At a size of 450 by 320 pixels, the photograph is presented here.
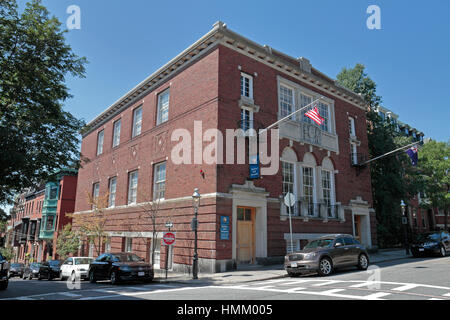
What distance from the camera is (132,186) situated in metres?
25.8

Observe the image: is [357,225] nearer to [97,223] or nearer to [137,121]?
[137,121]

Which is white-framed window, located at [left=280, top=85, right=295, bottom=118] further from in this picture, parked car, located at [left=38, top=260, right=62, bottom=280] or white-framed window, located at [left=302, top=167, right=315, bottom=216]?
parked car, located at [left=38, top=260, right=62, bottom=280]

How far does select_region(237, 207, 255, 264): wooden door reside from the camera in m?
17.9

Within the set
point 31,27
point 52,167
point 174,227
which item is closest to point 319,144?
point 174,227

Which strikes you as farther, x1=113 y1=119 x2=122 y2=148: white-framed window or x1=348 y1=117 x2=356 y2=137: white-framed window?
x1=113 y1=119 x2=122 y2=148: white-framed window

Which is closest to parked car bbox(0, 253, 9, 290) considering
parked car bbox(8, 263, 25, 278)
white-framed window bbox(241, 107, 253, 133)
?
white-framed window bbox(241, 107, 253, 133)

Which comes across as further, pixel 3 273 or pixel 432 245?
pixel 432 245

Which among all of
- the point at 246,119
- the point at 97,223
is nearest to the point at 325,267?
the point at 246,119

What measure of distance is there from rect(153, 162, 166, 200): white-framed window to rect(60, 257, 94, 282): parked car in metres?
5.93

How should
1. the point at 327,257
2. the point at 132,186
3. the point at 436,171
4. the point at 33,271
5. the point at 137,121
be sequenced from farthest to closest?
the point at 436,171 < the point at 137,121 < the point at 132,186 < the point at 33,271 < the point at 327,257

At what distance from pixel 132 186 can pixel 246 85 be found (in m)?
12.6

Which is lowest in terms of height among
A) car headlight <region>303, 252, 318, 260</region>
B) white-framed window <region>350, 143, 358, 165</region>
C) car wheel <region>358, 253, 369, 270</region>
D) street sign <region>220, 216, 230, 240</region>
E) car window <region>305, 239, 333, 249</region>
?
car wheel <region>358, 253, 369, 270</region>
